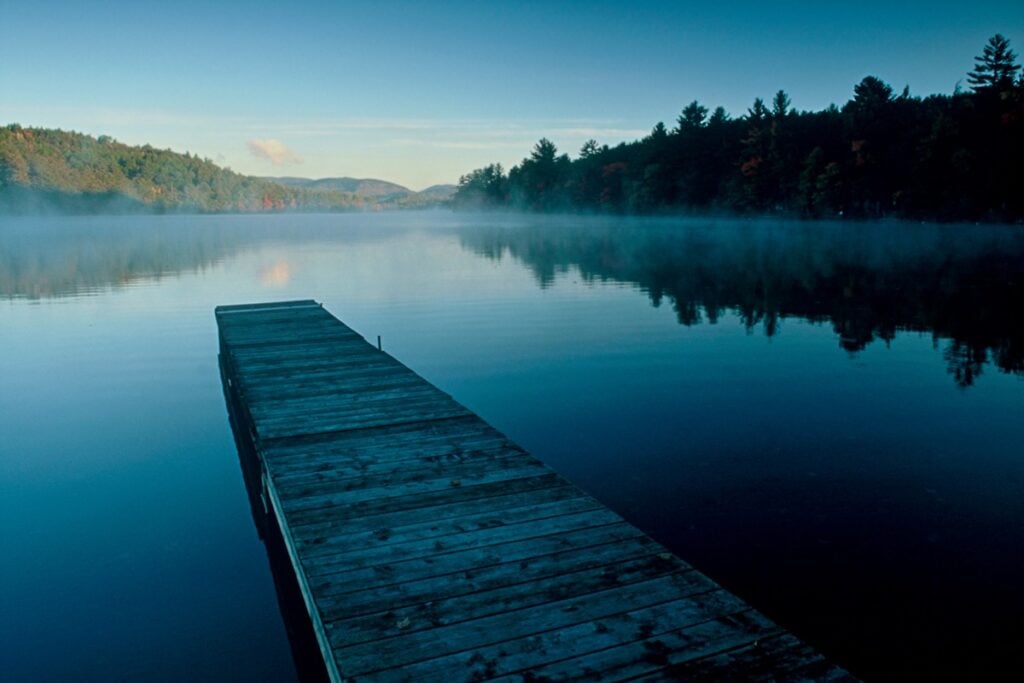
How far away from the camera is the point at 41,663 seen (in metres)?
6.03

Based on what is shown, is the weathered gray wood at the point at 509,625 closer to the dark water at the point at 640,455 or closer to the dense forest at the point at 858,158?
the dark water at the point at 640,455

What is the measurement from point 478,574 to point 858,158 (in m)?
92.6

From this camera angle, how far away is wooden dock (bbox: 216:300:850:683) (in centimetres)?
412

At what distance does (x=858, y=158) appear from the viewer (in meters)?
82.9

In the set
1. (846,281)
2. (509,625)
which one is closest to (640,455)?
(509,625)

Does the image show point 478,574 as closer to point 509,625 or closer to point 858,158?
point 509,625

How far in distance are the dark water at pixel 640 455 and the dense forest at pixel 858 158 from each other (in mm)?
55676

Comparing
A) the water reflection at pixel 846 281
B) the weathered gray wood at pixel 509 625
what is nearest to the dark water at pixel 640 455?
the water reflection at pixel 846 281

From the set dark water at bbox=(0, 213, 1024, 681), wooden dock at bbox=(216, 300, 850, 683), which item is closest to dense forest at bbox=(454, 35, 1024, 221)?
dark water at bbox=(0, 213, 1024, 681)

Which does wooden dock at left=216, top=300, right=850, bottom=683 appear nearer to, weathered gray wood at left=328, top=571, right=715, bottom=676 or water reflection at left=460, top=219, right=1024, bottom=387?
weathered gray wood at left=328, top=571, right=715, bottom=676

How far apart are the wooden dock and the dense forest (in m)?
80.7

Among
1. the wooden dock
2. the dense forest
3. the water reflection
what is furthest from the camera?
the dense forest

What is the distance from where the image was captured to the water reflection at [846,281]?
20359mm

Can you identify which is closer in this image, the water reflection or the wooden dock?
the wooden dock
